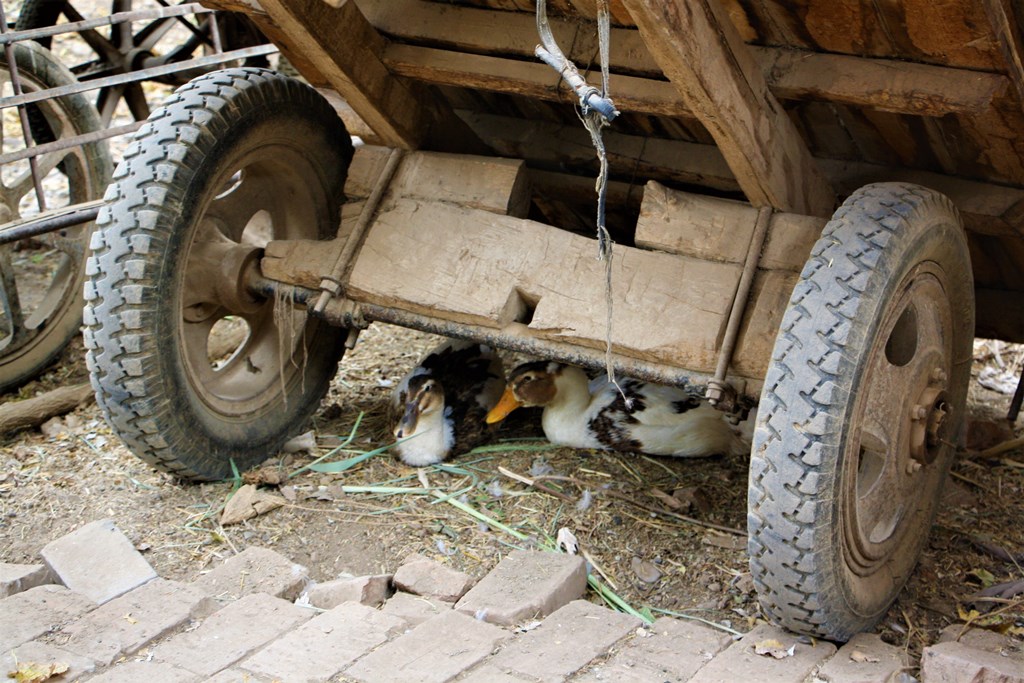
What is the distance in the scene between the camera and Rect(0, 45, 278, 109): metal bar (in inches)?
180

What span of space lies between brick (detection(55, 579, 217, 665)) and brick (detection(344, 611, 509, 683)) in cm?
54

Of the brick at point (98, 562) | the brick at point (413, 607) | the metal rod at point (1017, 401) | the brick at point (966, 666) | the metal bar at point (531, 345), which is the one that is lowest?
the brick at point (98, 562)

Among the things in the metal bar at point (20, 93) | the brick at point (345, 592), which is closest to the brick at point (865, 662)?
the brick at point (345, 592)

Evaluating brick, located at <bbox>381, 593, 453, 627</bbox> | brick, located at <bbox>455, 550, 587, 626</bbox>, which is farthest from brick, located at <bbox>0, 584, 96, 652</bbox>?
brick, located at <bbox>455, 550, 587, 626</bbox>

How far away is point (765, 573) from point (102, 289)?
2.10 m

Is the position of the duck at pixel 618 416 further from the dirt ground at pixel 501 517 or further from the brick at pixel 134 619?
the brick at pixel 134 619

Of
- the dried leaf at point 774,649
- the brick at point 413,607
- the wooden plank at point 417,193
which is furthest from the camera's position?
the wooden plank at point 417,193

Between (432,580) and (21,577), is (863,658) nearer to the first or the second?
(432,580)

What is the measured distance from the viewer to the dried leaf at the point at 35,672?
2.72 m

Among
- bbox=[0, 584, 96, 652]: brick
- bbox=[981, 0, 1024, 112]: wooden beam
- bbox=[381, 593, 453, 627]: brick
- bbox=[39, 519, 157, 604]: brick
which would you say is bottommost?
bbox=[0, 584, 96, 652]: brick

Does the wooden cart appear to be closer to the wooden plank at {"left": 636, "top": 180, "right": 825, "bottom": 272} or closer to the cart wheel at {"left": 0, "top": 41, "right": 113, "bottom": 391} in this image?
the wooden plank at {"left": 636, "top": 180, "right": 825, "bottom": 272}

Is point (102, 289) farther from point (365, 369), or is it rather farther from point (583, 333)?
point (365, 369)

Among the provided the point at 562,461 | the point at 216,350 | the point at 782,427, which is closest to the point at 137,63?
the point at 216,350

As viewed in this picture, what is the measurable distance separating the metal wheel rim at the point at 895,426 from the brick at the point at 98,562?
1967 millimetres
